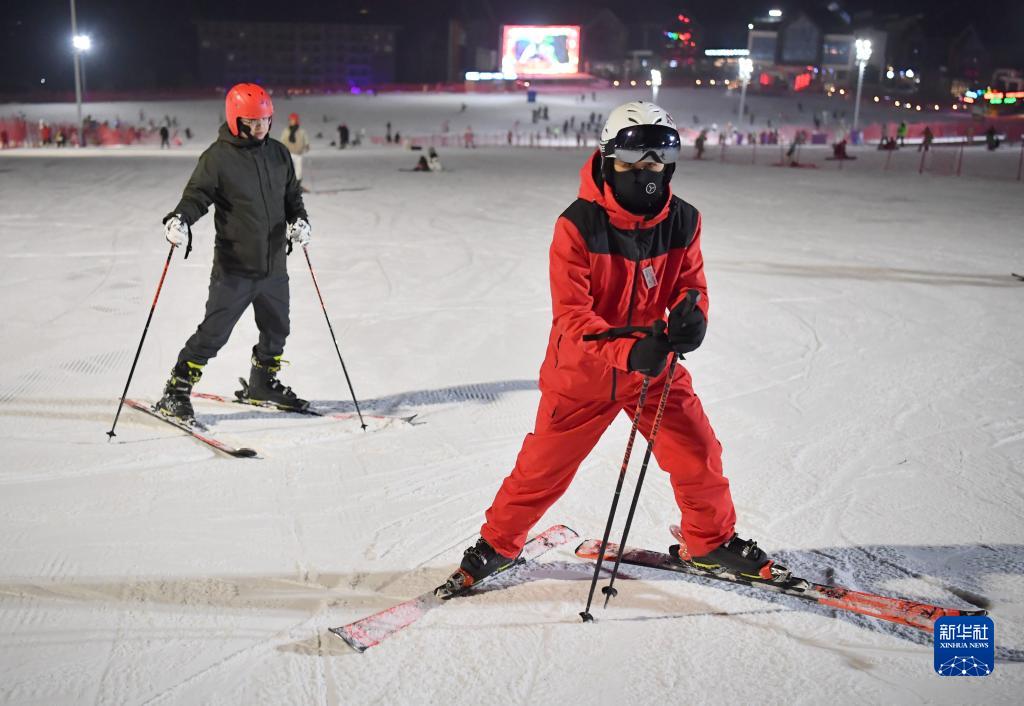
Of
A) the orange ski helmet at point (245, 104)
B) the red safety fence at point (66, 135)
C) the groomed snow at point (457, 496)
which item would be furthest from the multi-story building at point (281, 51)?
the orange ski helmet at point (245, 104)

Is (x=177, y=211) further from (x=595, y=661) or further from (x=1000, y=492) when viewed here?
(x=1000, y=492)

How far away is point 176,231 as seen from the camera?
13.2 feet

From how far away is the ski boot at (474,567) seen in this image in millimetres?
2947

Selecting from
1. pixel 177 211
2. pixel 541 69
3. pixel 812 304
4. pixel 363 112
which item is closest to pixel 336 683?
pixel 177 211

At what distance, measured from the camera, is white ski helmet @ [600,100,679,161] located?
2.62 metres

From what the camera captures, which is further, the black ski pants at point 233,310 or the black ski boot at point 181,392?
the black ski boot at point 181,392

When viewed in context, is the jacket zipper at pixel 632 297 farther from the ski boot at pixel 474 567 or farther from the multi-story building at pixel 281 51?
the multi-story building at pixel 281 51

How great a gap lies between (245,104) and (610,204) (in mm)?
2206

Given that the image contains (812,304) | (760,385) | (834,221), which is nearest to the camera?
(760,385)

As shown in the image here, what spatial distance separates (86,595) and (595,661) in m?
1.65

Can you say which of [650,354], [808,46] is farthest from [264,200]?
[808,46]

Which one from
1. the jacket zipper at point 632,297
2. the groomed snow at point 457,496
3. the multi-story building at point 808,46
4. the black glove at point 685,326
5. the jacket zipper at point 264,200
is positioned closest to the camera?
the black glove at point 685,326

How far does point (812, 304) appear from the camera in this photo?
24.3 ft

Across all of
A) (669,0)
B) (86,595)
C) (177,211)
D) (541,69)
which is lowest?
(86,595)
